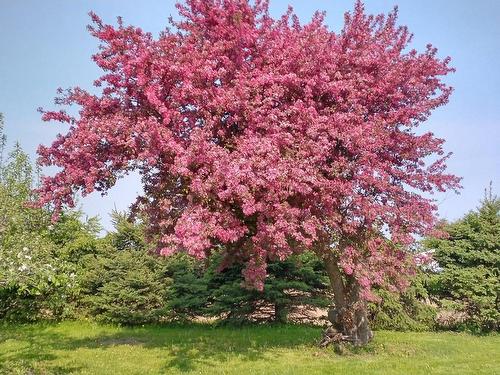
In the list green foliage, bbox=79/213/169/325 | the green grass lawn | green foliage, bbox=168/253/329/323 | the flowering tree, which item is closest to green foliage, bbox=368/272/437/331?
the green grass lawn

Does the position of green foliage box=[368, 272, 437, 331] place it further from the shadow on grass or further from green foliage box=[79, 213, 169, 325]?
green foliage box=[79, 213, 169, 325]

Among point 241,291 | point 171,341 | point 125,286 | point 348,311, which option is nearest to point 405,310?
Result: point 348,311

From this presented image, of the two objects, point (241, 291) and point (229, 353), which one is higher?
point (241, 291)

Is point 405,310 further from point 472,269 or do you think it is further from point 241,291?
point 241,291

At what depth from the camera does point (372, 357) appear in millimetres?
13039

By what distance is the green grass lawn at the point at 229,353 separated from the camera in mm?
11562

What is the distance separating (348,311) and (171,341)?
20.1 ft

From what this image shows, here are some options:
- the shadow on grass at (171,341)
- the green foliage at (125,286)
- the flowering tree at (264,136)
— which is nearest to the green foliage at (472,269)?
the shadow on grass at (171,341)

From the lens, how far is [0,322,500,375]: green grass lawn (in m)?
11.6

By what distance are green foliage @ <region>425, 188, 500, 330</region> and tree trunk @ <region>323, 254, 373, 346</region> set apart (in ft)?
20.9

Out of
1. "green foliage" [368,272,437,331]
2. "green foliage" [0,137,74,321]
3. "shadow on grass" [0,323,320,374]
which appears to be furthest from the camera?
"green foliage" [368,272,437,331]

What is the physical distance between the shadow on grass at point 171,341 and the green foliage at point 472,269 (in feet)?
19.7

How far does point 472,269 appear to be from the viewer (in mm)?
19125

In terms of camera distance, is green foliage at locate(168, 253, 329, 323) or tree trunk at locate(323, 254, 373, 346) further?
green foliage at locate(168, 253, 329, 323)
